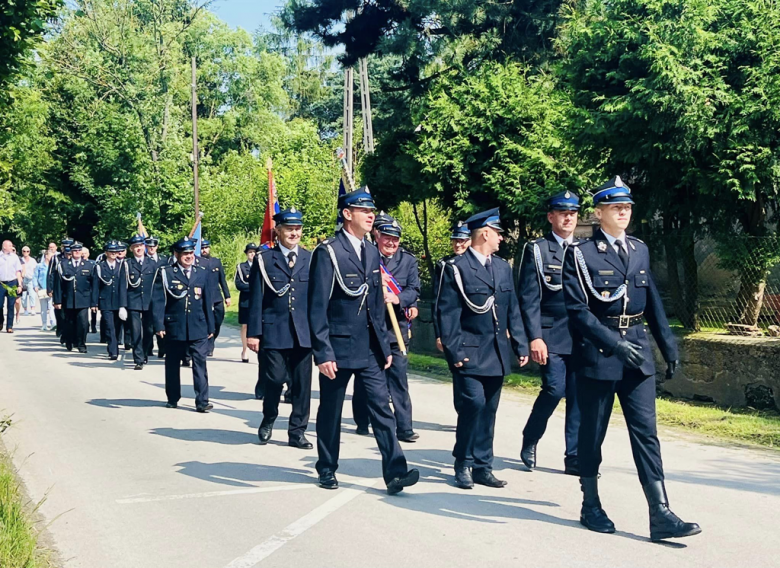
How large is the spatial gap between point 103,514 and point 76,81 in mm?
43631

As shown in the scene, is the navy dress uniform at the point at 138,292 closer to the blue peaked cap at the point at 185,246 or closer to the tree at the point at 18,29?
the blue peaked cap at the point at 185,246

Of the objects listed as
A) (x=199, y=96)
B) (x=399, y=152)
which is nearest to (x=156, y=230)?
(x=199, y=96)

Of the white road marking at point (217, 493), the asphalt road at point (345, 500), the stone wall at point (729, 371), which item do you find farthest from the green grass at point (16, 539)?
the stone wall at point (729, 371)

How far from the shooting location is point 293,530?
6.14 m

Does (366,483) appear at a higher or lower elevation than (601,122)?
lower

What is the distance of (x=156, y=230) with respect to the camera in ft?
144

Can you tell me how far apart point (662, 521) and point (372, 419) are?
2158mm

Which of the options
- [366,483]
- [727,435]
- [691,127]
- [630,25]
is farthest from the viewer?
[630,25]

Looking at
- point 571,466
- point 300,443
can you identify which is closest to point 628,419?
point 571,466

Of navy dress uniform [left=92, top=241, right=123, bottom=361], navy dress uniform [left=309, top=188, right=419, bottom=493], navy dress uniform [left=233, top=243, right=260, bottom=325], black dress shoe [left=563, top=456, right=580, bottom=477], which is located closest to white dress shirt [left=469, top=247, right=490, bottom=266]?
navy dress uniform [left=309, top=188, right=419, bottom=493]

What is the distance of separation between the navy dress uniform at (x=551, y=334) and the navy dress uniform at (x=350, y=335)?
47.9 inches

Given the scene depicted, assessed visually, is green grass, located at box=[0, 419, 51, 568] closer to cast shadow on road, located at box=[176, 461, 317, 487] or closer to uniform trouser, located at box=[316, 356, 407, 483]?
cast shadow on road, located at box=[176, 461, 317, 487]

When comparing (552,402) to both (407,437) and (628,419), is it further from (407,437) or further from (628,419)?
(628,419)

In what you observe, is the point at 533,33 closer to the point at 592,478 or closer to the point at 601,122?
the point at 601,122
